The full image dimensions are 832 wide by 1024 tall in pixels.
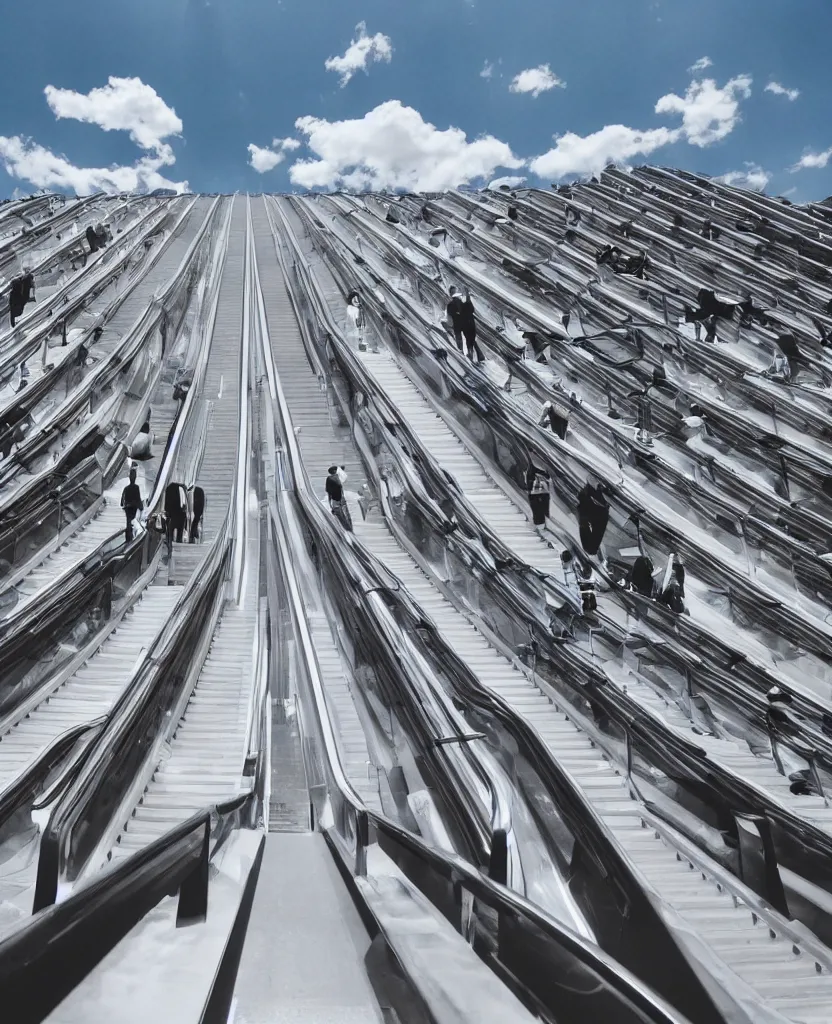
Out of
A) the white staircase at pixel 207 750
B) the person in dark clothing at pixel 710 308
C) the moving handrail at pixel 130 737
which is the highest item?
the person in dark clothing at pixel 710 308

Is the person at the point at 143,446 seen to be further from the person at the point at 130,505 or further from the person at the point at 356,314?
the person at the point at 356,314

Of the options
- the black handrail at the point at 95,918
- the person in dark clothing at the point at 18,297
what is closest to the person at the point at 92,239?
the person in dark clothing at the point at 18,297

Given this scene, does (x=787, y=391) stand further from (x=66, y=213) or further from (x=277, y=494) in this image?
(x=66, y=213)

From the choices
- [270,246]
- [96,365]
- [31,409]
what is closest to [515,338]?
[96,365]

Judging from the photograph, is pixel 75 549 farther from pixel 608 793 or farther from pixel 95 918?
pixel 95 918

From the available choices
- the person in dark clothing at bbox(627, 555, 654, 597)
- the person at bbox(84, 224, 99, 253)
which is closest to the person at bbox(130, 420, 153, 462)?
the person in dark clothing at bbox(627, 555, 654, 597)
